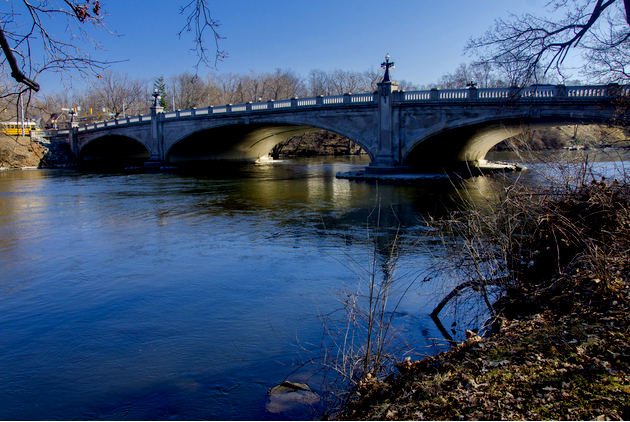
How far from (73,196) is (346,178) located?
14.0m

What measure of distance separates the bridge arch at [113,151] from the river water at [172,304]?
32.1 metres

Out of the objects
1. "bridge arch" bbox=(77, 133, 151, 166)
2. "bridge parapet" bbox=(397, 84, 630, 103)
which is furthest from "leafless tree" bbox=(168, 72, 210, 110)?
"bridge parapet" bbox=(397, 84, 630, 103)

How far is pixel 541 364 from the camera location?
3.29m

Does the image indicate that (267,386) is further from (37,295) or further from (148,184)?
(148,184)

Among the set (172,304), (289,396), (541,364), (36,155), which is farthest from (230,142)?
(541,364)

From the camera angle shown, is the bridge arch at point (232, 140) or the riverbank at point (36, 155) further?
the riverbank at point (36, 155)

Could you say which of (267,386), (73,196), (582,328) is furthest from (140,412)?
(73,196)

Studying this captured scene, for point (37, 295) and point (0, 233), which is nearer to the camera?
point (37, 295)

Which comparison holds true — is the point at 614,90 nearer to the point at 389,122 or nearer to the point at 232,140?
the point at 389,122

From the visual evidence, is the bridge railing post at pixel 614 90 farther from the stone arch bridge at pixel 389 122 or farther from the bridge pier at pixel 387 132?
the bridge pier at pixel 387 132

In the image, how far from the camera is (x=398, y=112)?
1047 inches

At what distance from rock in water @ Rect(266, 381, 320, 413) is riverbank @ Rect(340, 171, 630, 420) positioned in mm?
673

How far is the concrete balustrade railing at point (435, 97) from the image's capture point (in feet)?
66.9

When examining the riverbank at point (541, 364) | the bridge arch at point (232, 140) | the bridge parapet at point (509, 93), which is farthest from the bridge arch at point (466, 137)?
the riverbank at point (541, 364)
